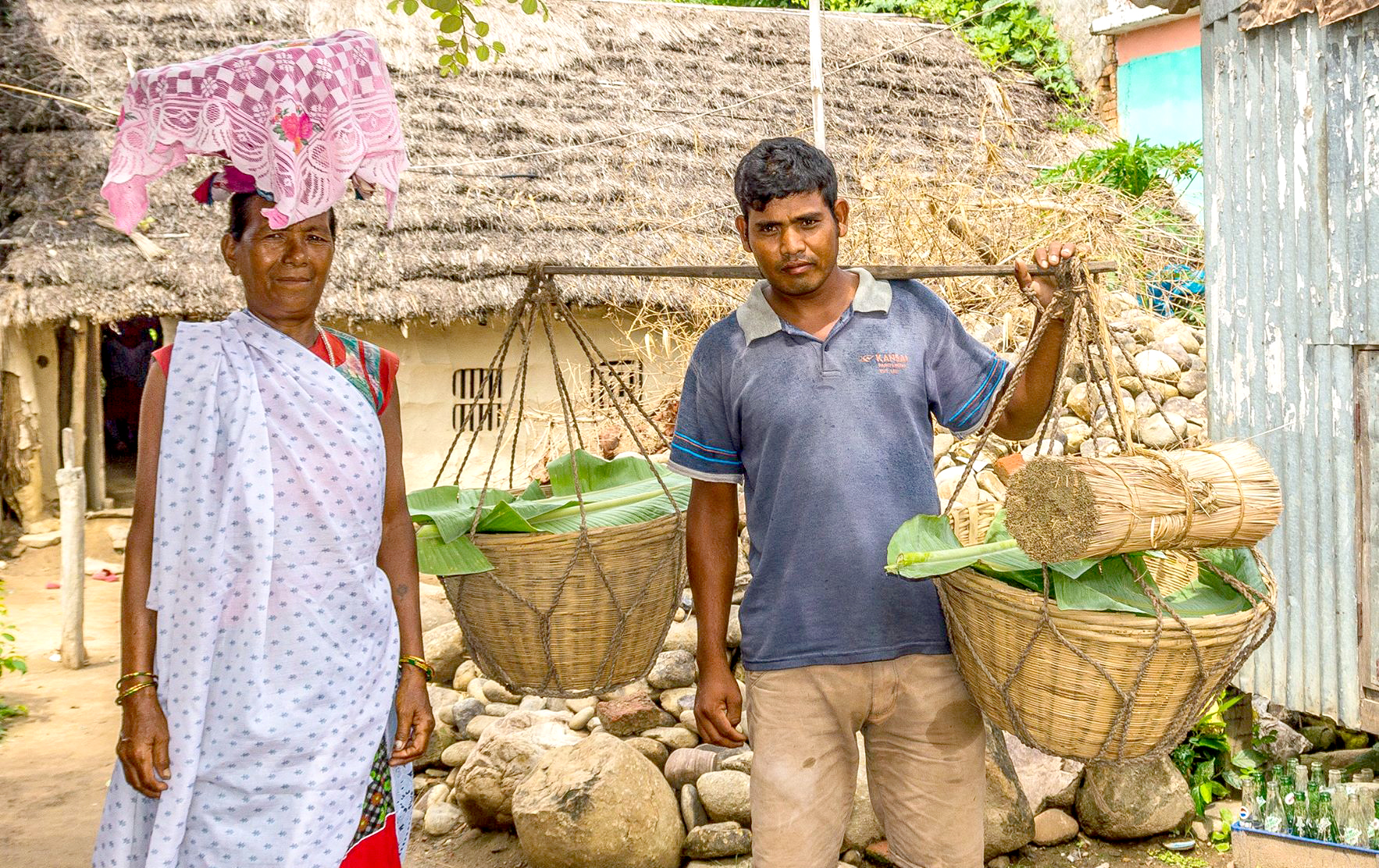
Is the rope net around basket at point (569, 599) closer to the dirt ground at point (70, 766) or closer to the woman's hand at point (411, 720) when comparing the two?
the woman's hand at point (411, 720)

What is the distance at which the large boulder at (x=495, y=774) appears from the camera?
4262 millimetres

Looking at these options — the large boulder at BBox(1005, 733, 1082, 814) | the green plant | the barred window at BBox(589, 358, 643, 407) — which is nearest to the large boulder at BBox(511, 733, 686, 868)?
the large boulder at BBox(1005, 733, 1082, 814)

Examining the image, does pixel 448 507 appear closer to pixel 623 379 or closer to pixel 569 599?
pixel 569 599

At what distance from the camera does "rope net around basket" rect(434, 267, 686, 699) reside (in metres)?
2.73

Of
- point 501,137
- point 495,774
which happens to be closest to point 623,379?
point 501,137

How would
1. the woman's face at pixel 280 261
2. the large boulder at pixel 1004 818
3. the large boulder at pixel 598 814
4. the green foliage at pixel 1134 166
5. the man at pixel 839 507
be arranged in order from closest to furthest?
the woman's face at pixel 280 261, the man at pixel 839 507, the large boulder at pixel 598 814, the large boulder at pixel 1004 818, the green foliage at pixel 1134 166

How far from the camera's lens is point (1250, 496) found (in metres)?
1.92

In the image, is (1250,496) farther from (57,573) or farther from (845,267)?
(57,573)

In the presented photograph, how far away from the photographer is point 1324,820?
148 inches

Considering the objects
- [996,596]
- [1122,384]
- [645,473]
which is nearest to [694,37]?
[1122,384]

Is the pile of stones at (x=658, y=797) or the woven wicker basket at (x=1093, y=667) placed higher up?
the woven wicker basket at (x=1093, y=667)

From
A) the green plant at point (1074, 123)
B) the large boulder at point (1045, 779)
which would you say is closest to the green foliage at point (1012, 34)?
the green plant at point (1074, 123)

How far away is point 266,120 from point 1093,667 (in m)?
1.67

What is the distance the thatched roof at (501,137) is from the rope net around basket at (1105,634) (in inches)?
206
